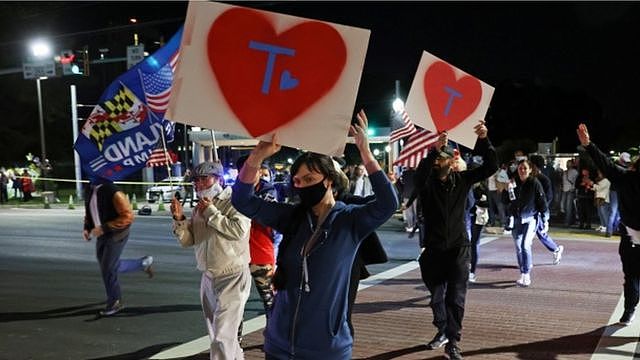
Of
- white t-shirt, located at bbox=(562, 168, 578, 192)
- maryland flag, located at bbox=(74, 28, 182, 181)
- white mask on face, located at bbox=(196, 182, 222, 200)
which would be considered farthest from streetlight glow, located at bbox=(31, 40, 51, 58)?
white mask on face, located at bbox=(196, 182, 222, 200)

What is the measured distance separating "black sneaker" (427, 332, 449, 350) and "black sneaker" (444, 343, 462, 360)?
413 millimetres

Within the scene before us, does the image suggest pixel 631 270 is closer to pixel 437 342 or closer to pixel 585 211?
pixel 437 342

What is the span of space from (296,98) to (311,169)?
0.37m

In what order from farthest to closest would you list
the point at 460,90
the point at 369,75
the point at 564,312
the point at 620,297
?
the point at 369,75 < the point at 620,297 < the point at 564,312 < the point at 460,90

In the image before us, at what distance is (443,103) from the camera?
595 centimetres

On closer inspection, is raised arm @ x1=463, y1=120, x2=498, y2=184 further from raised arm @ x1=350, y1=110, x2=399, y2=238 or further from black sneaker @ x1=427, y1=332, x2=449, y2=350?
raised arm @ x1=350, y1=110, x2=399, y2=238

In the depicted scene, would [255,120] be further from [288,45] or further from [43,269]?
[43,269]

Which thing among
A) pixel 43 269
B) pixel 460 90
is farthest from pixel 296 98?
pixel 43 269

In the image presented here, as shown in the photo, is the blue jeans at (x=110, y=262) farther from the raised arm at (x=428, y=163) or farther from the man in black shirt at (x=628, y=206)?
the man in black shirt at (x=628, y=206)

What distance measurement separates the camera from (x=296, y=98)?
3.04 m

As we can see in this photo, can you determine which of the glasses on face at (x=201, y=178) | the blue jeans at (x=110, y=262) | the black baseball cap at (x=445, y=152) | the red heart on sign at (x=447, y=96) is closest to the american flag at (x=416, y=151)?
the red heart on sign at (x=447, y=96)

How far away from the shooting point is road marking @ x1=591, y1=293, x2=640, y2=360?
5.64m

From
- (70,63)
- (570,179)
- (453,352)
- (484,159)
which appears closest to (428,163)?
(484,159)

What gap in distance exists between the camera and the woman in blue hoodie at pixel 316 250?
3008 millimetres
